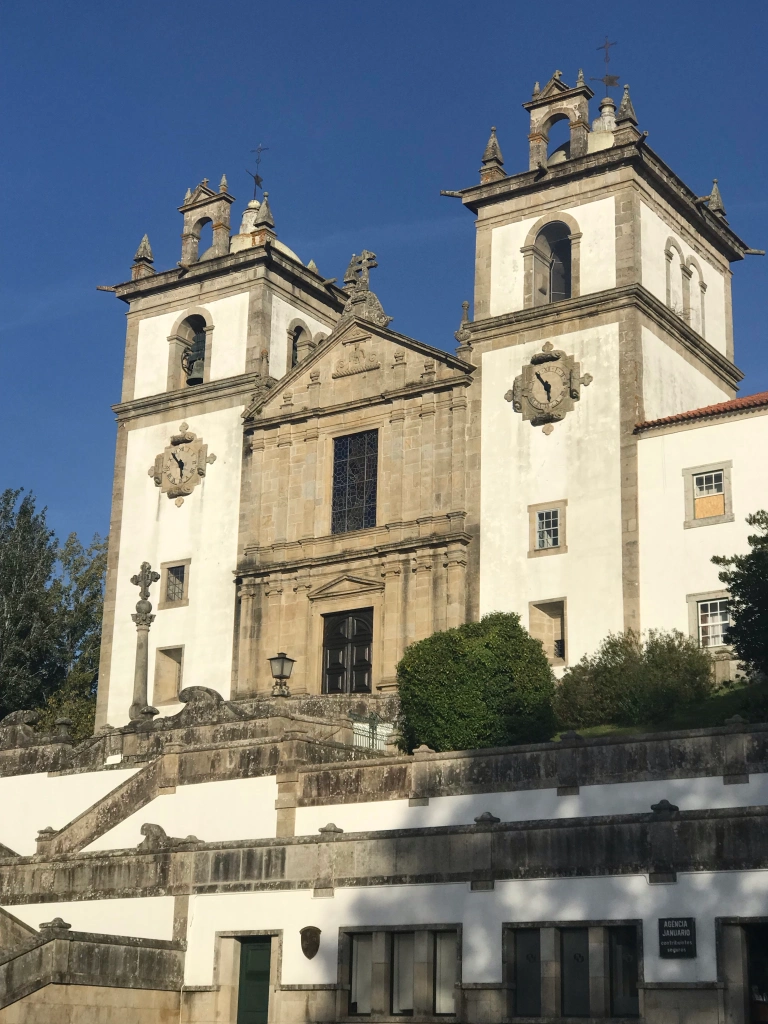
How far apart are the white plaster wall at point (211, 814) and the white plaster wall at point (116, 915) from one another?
6.09ft

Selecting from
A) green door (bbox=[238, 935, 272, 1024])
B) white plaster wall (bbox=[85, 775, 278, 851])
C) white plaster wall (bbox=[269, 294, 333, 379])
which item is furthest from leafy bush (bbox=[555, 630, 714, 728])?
white plaster wall (bbox=[269, 294, 333, 379])

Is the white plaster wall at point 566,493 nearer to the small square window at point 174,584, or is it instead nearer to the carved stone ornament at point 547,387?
the carved stone ornament at point 547,387

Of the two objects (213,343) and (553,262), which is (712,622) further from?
(213,343)

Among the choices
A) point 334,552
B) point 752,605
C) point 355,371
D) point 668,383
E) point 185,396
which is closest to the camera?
A: point 752,605

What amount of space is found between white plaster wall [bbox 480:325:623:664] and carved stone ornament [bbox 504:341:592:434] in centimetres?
19

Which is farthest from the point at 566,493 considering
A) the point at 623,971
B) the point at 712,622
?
the point at 623,971

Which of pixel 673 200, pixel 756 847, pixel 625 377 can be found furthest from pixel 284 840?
pixel 673 200

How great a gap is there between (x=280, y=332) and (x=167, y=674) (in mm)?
10360

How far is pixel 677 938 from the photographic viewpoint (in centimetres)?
2153

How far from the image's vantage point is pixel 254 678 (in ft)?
136

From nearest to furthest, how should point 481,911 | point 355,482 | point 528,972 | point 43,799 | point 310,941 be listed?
point 528,972 → point 481,911 → point 310,941 → point 43,799 → point 355,482

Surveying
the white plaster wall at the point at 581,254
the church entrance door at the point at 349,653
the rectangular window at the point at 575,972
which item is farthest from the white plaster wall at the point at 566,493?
the rectangular window at the point at 575,972

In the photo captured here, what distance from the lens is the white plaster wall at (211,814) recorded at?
95.8 ft

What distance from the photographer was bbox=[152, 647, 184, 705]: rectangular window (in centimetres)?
4306
